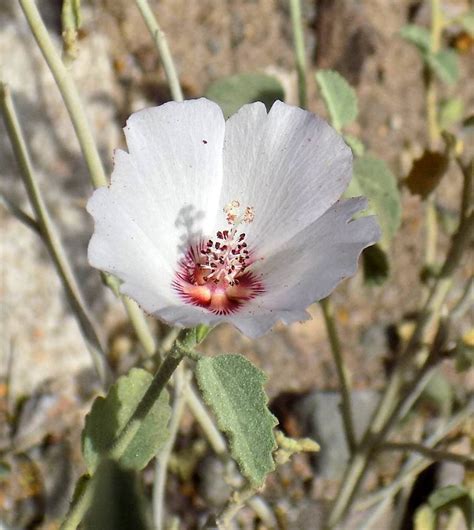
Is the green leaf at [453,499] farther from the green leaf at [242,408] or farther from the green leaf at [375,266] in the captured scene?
the green leaf at [242,408]

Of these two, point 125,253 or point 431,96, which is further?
point 431,96

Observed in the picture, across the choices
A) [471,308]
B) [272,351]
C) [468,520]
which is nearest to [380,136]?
[471,308]

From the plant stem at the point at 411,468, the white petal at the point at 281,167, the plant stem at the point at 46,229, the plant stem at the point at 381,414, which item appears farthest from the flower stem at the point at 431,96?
the plant stem at the point at 46,229

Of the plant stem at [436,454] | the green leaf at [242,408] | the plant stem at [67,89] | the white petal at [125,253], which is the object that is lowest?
the plant stem at [436,454]

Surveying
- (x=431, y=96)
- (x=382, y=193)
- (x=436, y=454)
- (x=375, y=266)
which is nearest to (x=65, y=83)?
(x=382, y=193)

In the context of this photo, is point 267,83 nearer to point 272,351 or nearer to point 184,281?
point 184,281

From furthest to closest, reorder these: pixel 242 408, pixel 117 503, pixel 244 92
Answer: pixel 244 92
pixel 242 408
pixel 117 503

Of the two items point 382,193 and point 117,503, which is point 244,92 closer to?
point 382,193
